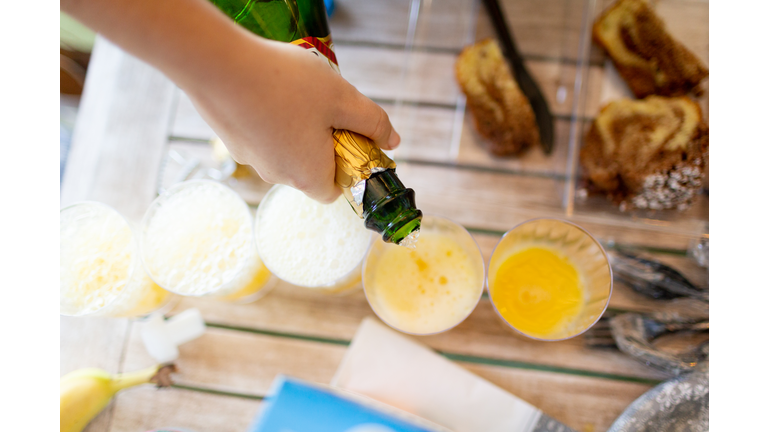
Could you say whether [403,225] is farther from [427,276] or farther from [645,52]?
[645,52]

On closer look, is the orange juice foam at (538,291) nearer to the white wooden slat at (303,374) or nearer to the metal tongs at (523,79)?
the white wooden slat at (303,374)

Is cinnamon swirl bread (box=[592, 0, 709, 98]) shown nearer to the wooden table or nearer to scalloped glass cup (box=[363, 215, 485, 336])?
the wooden table

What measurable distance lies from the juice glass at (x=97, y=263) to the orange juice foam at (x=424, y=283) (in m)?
0.43

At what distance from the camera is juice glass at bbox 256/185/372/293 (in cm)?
65

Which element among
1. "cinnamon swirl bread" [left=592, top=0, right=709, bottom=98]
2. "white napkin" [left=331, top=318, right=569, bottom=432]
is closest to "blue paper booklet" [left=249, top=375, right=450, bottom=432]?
"white napkin" [left=331, top=318, right=569, bottom=432]

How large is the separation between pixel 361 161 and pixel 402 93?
0.52 meters

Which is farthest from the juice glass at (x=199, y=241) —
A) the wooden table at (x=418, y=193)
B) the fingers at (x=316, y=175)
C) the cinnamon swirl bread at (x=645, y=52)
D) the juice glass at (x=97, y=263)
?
the cinnamon swirl bread at (x=645, y=52)

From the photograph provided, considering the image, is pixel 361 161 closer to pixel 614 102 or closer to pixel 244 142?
pixel 244 142

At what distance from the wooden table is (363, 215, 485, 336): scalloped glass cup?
129 millimetres

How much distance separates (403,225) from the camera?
45 cm

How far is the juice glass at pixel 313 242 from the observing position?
653 mm

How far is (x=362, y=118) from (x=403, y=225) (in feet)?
0.46

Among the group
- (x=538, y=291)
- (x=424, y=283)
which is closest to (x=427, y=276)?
(x=424, y=283)
